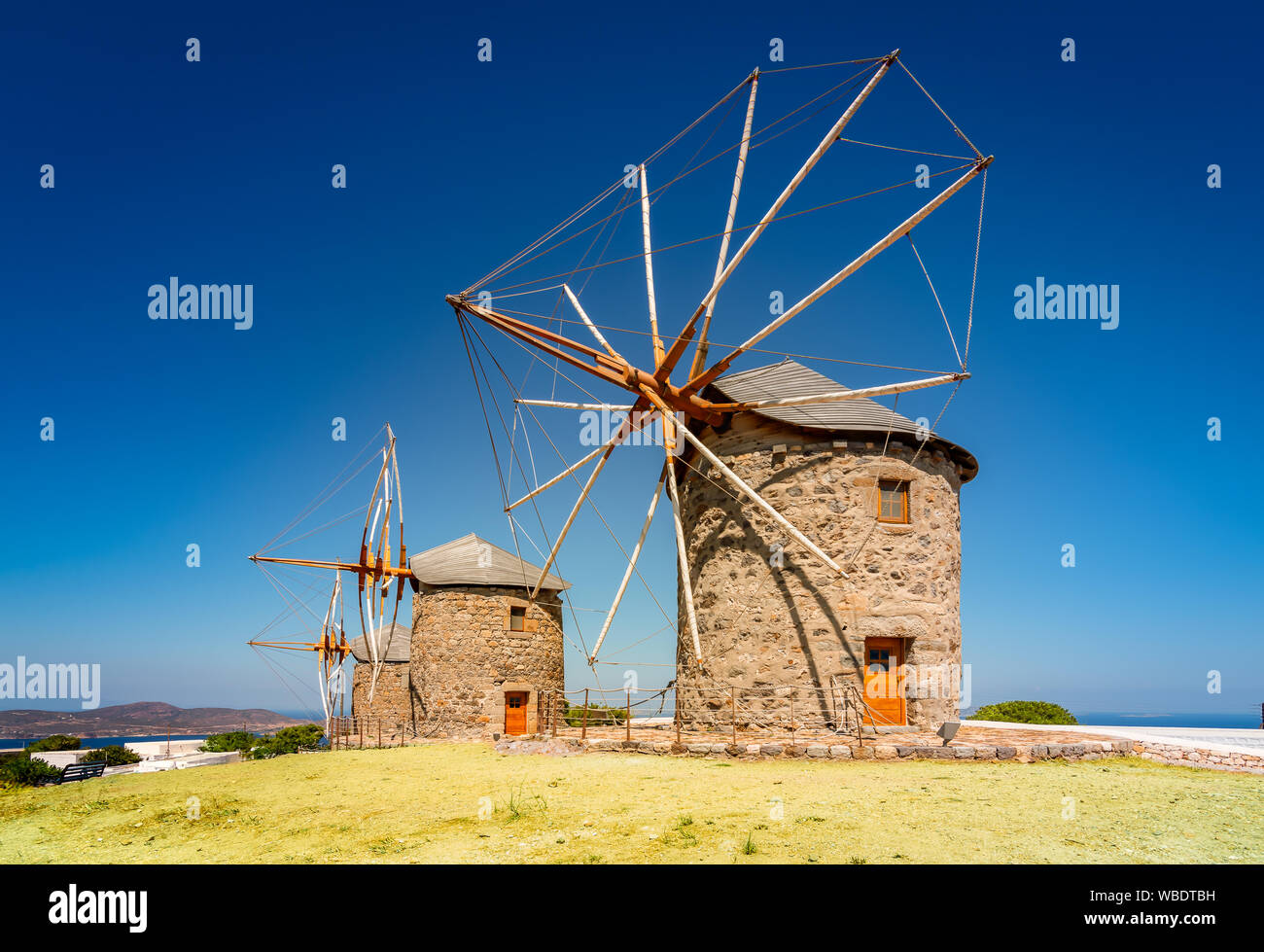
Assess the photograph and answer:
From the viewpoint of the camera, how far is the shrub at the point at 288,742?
23.1m

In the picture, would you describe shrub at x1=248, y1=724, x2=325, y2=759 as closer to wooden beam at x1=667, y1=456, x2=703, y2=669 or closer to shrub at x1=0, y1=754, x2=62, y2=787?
shrub at x1=0, y1=754, x2=62, y2=787

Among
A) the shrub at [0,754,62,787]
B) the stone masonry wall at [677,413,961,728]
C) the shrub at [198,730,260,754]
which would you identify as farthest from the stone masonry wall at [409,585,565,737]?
the shrub at [0,754,62,787]

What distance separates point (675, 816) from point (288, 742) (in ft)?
79.3

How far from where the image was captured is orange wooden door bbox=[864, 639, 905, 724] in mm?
13367

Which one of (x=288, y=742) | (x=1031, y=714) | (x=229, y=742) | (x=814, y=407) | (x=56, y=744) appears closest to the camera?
(x=814, y=407)

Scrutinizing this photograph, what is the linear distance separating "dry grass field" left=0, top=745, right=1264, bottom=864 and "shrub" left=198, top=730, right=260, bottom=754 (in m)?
16.9

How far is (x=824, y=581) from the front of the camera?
13555mm

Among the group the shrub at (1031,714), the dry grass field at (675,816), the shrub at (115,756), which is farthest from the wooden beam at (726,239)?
the shrub at (115,756)

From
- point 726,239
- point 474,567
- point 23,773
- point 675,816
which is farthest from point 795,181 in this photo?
point 23,773

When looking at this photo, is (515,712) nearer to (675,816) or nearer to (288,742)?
(288,742)

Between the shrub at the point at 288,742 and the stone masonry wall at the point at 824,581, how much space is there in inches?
644

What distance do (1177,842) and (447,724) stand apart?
792 inches

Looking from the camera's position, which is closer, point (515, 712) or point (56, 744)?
point (515, 712)
